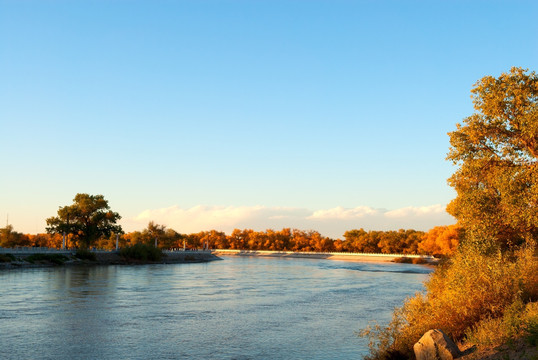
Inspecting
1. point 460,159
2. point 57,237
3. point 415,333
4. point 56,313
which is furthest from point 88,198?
point 415,333

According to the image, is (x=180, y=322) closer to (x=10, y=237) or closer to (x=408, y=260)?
(x=408, y=260)

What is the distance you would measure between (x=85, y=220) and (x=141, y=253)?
22.4m

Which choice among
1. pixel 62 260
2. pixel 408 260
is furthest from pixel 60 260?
pixel 408 260

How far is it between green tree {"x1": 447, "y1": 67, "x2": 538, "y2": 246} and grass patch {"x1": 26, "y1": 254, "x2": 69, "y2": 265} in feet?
231

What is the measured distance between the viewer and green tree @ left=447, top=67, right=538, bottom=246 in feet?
94.7

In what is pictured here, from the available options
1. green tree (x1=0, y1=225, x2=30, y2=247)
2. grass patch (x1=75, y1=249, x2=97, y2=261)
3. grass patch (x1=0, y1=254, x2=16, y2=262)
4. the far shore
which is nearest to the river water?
grass patch (x1=0, y1=254, x2=16, y2=262)

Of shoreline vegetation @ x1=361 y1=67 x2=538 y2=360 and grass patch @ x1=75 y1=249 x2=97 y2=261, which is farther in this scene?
grass patch @ x1=75 y1=249 x2=97 y2=261

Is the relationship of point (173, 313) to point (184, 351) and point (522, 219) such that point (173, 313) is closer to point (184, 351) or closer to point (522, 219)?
point (184, 351)

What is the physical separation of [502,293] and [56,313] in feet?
84.3

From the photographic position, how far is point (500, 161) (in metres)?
31.2

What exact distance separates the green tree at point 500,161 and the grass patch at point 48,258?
7048 cm

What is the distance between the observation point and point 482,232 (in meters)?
29.1

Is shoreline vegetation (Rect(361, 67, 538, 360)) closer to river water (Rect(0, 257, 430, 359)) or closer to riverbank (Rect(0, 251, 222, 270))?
river water (Rect(0, 257, 430, 359))

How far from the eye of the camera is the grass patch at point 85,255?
92450 mm
